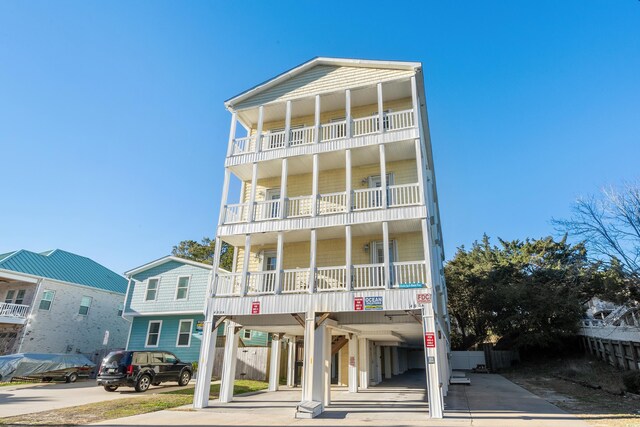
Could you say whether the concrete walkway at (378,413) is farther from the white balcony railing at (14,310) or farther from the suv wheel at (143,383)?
the white balcony railing at (14,310)

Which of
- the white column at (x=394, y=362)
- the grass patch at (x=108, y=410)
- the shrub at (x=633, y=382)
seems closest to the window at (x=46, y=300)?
the grass patch at (x=108, y=410)

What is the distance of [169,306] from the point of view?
2295cm

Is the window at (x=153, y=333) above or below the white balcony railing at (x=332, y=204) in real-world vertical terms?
below

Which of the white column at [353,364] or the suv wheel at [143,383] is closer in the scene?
the suv wheel at [143,383]

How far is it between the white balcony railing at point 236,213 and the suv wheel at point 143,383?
794 cm

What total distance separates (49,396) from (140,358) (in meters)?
3.34

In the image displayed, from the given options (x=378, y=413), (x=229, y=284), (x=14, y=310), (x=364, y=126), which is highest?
(x=364, y=126)

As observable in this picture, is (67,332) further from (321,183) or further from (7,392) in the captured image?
(321,183)

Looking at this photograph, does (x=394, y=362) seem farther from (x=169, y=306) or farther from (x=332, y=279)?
(x=332, y=279)

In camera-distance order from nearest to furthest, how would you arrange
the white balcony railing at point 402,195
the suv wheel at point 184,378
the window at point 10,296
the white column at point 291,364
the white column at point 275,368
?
the white balcony railing at point 402,195 < the white column at point 275,368 < the suv wheel at point 184,378 < the white column at point 291,364 < the window at point 10,296

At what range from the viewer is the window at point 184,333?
22516mm

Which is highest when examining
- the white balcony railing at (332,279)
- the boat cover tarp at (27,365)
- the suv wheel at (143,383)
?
the white balcony railing at (332,279)

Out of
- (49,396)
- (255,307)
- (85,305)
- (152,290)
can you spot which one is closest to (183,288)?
(152,290)

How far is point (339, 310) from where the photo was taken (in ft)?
40.3
